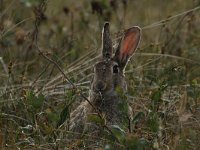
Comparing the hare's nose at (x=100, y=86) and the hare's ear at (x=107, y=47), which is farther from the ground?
the hare's ear at (x=107, y=47)

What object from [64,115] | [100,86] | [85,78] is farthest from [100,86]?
[85,78]

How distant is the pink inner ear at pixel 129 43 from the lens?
591 cm

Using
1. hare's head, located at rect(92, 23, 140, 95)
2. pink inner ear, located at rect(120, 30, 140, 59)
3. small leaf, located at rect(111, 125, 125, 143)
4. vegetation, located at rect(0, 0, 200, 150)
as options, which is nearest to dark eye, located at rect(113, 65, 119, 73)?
hare's head, located at rect(92, 23, 140, 95)

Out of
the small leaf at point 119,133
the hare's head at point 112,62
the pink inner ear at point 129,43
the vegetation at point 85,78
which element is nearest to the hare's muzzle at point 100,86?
the hare's head at point 112,62

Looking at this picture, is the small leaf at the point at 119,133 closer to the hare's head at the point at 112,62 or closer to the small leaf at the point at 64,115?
the small leaf at the point at 64,115

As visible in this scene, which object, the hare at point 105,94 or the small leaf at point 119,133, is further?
the hare at point 105,94

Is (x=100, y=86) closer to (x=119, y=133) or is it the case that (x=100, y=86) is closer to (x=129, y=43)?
(x=129, y=43)

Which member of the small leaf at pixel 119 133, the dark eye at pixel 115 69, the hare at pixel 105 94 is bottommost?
the small leaf at pixel 119 133

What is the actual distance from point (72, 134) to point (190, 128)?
2.70ft

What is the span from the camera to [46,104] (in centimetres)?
604

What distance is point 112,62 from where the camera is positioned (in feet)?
18.8

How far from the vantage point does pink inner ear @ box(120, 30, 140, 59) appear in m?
5.91

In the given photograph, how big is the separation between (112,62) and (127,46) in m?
0.28

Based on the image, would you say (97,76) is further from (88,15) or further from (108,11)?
(88,15)
